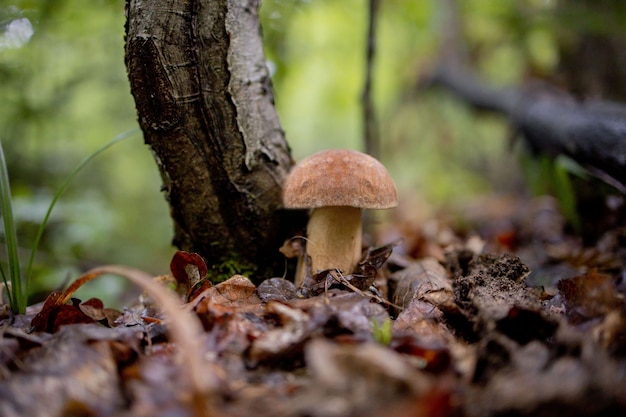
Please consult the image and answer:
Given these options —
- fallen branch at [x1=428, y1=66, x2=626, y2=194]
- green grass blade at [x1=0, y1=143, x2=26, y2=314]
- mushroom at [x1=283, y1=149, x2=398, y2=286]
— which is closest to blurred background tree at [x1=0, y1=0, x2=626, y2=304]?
fallen branch at [x1=428, y1=66, x2=626, y2=194]

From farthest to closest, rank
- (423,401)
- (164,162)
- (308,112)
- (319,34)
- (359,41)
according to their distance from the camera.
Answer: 1. (308,112)
2. (319,34)
3. (359,41)
4. (164,162)
5. (423,401)

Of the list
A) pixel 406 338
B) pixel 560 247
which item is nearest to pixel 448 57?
pixel 560 247

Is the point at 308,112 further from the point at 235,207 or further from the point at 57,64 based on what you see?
the point at 235,207

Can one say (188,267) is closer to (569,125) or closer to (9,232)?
(9,232)

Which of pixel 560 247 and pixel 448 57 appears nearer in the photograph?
pixel 560 247

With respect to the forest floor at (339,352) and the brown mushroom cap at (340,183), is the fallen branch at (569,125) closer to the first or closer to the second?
the forest floor at (339,352)

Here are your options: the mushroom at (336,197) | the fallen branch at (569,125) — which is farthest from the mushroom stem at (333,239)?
the fallen branch at (569,125)

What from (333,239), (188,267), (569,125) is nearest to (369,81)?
(569,125)
